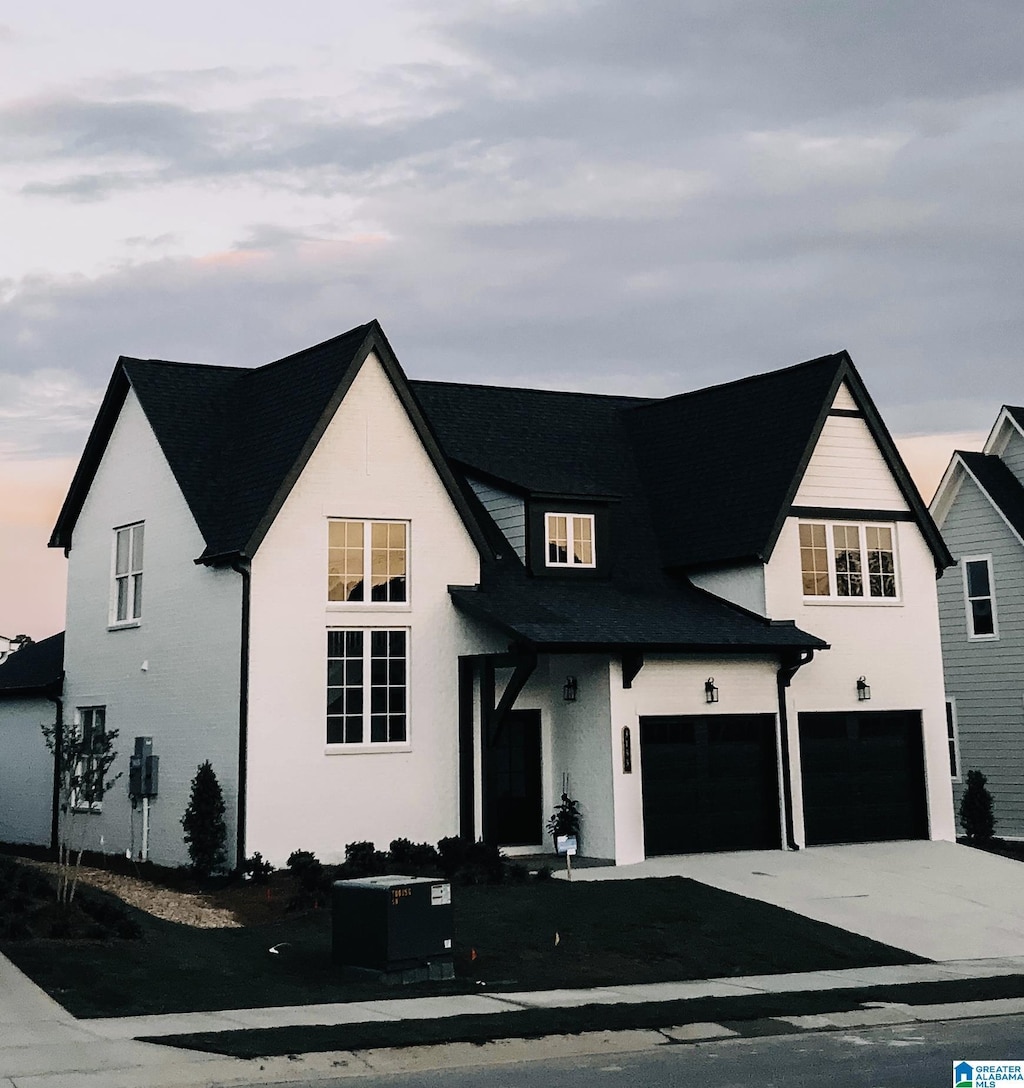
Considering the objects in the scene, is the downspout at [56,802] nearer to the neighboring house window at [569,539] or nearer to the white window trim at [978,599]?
the neighboring house window at [569,539]

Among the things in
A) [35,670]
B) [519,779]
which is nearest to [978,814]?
[519,779]

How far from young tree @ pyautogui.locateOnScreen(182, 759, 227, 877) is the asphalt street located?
11.3 metres

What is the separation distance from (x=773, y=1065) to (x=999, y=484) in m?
24.7

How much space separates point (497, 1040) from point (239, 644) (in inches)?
452

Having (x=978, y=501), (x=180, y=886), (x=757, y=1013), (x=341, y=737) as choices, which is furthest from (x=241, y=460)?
(x=978, y=501)

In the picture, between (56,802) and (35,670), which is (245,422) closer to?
(35,670)

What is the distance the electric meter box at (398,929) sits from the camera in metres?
14.9

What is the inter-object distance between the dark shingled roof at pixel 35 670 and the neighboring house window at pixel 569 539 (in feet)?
34.8

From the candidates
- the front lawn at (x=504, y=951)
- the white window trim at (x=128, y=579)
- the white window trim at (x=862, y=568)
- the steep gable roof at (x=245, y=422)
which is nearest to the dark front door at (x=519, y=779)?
the steep gable roof at (x=245, y=422)

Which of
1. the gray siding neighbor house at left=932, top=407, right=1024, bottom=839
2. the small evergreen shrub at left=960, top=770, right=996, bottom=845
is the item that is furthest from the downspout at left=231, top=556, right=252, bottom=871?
the gray siding neighbor house at left=932, top=407, right=1024, bottom=839

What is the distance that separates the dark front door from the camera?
24594 millimetres

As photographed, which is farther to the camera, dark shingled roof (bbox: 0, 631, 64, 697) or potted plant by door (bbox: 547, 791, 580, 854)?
dark shingled roof (bbox: 0, 631, 64, 697)

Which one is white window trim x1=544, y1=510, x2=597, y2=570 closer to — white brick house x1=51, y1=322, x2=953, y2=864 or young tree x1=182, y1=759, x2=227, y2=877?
white brick house x1=51, y1=322, x2=953, y2=864

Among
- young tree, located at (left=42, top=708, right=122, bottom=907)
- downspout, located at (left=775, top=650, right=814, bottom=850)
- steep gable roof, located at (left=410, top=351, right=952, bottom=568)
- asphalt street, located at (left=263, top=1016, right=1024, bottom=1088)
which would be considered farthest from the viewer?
steep gable roof, located at (left=410, top=351, right=952, bottom=568)
